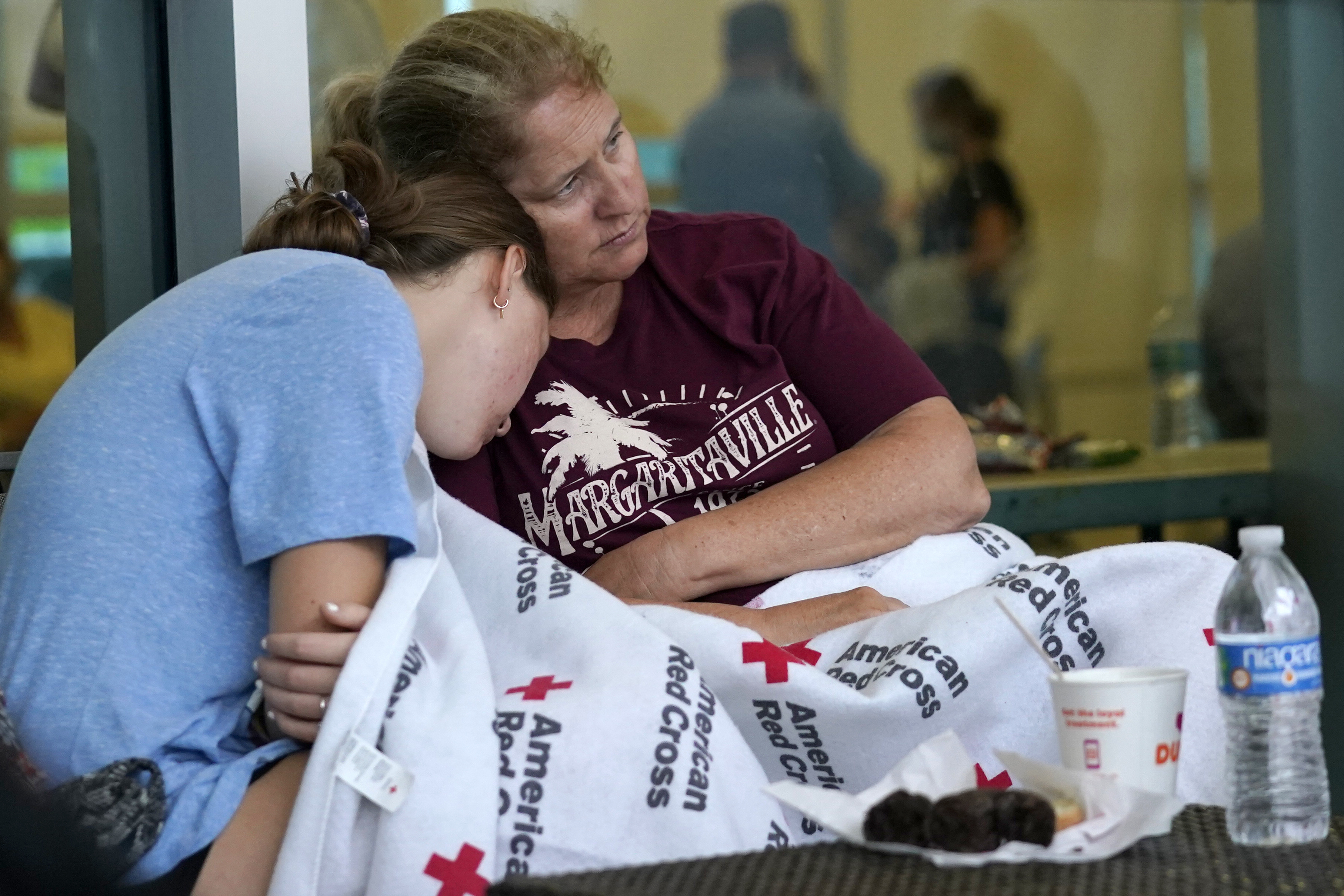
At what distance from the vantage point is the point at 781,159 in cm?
412

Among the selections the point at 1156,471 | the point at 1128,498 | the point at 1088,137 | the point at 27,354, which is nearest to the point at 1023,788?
the point at 27,354

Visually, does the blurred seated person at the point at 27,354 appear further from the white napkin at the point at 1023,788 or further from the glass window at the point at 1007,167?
the glass window at the point at 1007,167

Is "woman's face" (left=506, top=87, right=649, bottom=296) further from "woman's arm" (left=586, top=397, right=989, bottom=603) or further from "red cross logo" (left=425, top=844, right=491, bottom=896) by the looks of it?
"red cross logo" (left=425, top=844, right=491, bottom=896)

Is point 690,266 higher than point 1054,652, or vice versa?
point 690,266

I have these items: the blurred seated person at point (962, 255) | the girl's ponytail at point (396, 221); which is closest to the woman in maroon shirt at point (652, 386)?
the girl's ponytail at point (396, 221)

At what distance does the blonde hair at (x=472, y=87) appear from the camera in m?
1.78

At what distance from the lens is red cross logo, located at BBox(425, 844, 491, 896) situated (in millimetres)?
1090

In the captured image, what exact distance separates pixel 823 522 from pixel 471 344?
0.49 meters

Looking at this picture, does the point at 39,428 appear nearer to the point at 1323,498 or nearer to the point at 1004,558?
the point at 1004,558

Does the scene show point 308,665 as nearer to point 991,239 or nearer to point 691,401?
point 691,401

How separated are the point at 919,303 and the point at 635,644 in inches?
127

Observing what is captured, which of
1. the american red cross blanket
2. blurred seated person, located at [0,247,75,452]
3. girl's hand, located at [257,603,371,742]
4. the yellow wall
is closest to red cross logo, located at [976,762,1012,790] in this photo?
the american red cross blanket

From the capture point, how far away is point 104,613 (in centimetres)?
116

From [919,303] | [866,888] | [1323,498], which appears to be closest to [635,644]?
[866,888]
